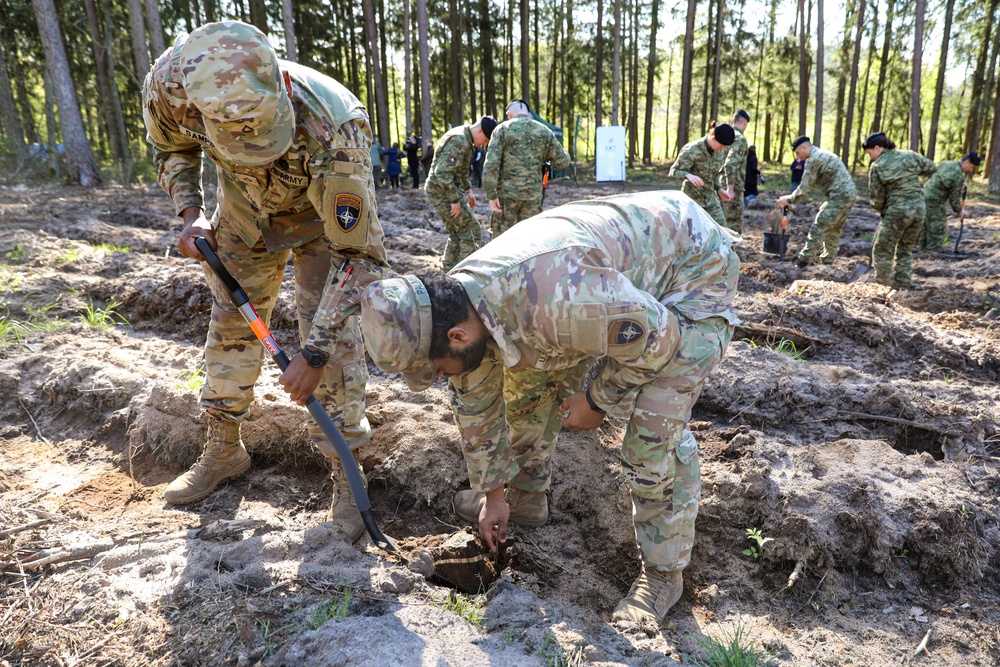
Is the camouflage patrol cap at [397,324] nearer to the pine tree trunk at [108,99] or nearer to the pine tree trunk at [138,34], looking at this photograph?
the pine tree trunk at [138,34]

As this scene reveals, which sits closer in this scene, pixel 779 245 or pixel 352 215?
pixel 352 215

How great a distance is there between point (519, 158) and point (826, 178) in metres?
4.36

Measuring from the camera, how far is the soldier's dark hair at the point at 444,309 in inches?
67.7

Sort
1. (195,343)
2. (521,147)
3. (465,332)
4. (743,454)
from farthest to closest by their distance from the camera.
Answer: (521,147) < (195,343) < (743,454) < (465,332)

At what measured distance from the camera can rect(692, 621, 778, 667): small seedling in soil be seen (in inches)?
72.9

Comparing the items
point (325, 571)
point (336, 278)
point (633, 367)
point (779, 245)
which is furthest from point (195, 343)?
point (779, 245)

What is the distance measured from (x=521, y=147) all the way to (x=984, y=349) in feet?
13.2

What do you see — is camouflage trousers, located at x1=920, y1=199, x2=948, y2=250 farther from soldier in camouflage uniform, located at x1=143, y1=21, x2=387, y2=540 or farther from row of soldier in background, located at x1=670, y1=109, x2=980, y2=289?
soldier in camouflage uniform, located at x1=143, y1=21, x2=387, y2=540

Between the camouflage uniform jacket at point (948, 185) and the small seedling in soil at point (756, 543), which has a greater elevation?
the camouflage uniform jacket at point (948, 185)

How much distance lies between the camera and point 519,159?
602 cm

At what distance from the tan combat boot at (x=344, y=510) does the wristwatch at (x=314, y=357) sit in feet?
1.62

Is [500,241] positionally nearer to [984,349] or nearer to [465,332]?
[465,332]

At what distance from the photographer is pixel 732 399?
11.2 ft

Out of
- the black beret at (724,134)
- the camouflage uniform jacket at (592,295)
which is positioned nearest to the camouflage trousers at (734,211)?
the black beret at (724,134)
